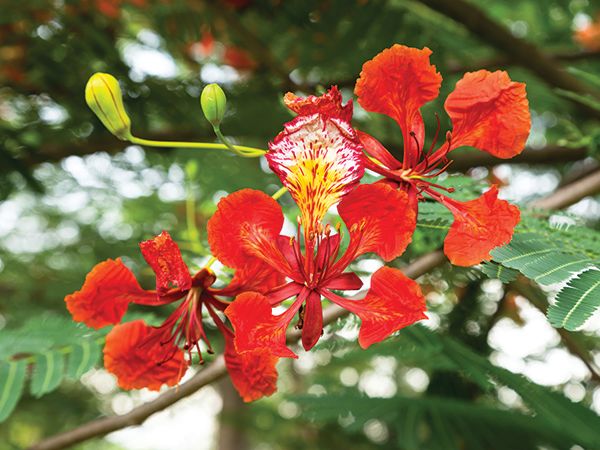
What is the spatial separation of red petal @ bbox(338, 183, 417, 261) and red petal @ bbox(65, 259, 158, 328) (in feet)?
1.07

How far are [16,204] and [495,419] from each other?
2470 millimetres

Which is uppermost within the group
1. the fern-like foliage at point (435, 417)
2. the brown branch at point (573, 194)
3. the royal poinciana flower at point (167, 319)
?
the royal poinciana flower at point (167, 319)

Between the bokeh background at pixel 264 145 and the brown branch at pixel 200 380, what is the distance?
2.2 inches

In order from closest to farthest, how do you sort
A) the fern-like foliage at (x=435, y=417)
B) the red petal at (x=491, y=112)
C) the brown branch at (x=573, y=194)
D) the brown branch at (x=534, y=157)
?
the red petal at (x=491, y=112), the brown branch at (x=573, y=194), the fern-like foliage at (x=435, y=417), the brown branch at (x=534, y=157)

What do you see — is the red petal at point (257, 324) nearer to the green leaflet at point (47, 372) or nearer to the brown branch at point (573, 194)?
the green leaflet at point (47, 372)

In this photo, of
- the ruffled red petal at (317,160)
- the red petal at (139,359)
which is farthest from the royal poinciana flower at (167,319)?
the ruffled red petal at (317,160)

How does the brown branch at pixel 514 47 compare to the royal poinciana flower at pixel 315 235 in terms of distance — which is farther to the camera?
the brown branch at pixel 514 47

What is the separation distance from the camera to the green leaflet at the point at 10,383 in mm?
1378

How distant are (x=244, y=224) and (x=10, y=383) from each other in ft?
2.46

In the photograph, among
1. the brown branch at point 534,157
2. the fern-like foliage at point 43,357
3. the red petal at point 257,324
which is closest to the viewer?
the red petal at point 257,324

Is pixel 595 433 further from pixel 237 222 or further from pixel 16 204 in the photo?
pixel 16 204

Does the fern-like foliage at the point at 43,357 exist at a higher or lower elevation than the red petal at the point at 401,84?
lower

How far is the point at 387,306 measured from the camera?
2.93ft

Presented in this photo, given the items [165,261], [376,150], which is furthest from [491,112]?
[165,261]
